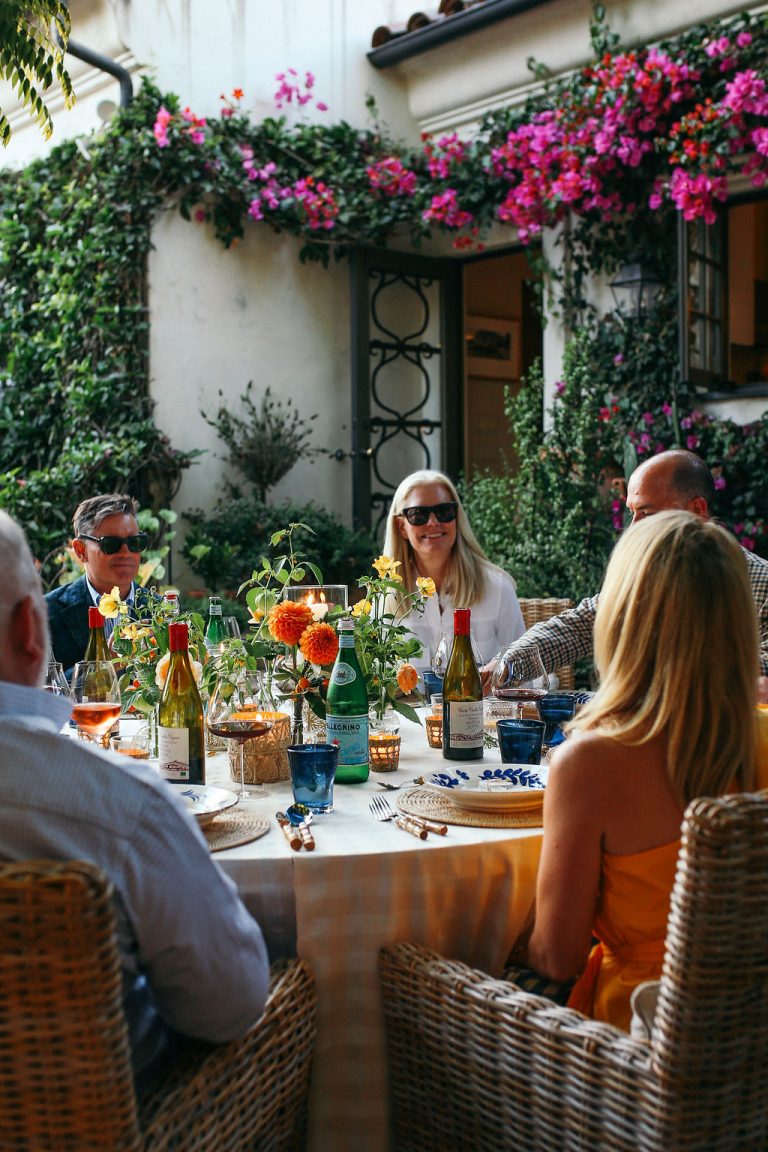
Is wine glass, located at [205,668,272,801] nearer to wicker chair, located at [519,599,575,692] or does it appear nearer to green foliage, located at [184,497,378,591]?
wicker chair, located at [519,599,575,692]

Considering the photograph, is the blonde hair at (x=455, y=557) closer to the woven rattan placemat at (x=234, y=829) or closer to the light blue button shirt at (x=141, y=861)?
the woven rattan placemat at (x=234, y=829)

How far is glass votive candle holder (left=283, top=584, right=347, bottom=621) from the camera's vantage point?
2299 mm

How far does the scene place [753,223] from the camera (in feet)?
21.7

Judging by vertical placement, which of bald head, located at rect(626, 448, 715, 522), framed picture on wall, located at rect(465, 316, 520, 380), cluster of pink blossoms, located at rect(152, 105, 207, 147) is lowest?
bald head, located at rect(626, 448, 715, 522)

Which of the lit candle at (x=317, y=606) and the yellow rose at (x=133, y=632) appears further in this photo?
the yellow rose at (x=133, y=632)

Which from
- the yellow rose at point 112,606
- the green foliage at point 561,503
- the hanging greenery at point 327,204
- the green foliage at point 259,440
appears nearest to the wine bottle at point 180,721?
the yellow rose at point 112,606

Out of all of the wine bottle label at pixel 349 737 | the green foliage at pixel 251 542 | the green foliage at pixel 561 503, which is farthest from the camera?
the green foliage at pixel 251 542

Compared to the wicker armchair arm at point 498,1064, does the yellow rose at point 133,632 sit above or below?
above

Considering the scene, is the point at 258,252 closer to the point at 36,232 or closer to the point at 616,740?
the point at 36,232

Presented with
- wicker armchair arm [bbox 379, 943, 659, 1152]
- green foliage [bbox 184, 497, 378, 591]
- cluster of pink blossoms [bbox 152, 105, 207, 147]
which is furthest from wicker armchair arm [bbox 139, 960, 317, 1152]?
cluster of pink blossoms [bbox 152, 105, 207, 147]

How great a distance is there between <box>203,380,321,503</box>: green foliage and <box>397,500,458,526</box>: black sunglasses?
323cm

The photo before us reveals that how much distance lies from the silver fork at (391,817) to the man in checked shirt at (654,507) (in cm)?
98

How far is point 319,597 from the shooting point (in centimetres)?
236

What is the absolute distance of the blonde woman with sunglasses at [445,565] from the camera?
3779mm
